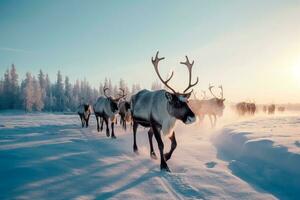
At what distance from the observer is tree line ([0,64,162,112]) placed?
7928 centimetres

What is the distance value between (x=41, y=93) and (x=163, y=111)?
8685 centimetres

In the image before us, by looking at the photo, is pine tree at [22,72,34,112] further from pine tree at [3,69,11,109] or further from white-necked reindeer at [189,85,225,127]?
white-necked reindeer at [189,85,225,127]

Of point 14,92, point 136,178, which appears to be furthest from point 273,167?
point 14,92

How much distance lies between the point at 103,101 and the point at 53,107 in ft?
274

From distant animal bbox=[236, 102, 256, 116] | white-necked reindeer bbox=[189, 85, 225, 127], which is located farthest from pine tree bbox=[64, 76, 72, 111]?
white-necked reindeer bbox=[189, 85, 225, 127]

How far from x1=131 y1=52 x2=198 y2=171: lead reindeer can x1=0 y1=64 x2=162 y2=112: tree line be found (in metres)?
62.6

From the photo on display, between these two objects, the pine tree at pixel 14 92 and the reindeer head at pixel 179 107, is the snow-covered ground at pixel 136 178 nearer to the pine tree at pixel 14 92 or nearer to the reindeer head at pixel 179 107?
the reindeer head at pixel 179 107

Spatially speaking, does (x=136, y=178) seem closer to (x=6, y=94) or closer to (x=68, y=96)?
(x=6, y=94)

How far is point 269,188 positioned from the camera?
245 inches

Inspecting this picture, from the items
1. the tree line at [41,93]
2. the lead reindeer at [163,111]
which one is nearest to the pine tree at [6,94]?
the tree line at [41,93]

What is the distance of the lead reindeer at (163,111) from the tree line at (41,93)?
205 ft

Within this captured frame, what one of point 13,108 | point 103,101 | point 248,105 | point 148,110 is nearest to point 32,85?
point 13,108

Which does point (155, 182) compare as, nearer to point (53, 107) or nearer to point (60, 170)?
point (60, 170)

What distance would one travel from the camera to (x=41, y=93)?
3435 inches
